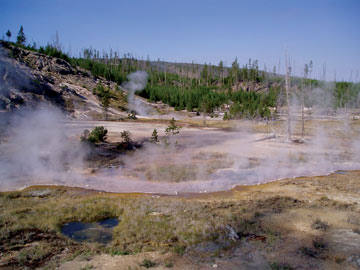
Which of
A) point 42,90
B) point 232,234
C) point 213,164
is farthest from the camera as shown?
point 42,90

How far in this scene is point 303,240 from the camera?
761 cm

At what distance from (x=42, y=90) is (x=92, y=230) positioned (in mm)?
32633

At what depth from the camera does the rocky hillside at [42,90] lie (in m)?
32.7

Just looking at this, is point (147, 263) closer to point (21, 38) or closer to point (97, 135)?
point (97, 135)

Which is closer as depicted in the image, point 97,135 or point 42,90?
point 97,135

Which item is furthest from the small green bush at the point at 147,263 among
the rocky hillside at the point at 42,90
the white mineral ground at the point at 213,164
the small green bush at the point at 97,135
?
the rocky hillside at the point at 42,90

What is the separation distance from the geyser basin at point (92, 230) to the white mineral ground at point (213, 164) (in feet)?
9.85

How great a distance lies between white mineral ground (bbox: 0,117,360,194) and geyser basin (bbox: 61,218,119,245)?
300 cm

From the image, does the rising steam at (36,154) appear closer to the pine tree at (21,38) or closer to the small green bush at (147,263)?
the small green bush at (147,263)

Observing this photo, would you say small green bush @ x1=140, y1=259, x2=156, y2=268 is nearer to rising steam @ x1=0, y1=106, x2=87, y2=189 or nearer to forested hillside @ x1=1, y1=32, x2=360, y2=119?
rising steam @ x1=0, y1=106, x2=87, y2=189

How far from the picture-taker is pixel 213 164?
52.4 feet

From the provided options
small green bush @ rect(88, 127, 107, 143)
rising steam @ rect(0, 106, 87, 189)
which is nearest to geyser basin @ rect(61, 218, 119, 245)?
rising steam @ rect(0, 106, 87, 189)

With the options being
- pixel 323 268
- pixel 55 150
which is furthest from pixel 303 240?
pixel 55 150

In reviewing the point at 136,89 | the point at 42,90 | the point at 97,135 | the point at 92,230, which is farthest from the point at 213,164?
the point at 136,89
